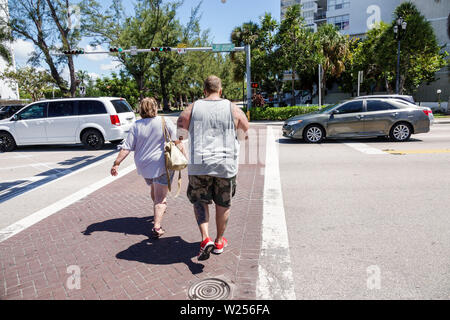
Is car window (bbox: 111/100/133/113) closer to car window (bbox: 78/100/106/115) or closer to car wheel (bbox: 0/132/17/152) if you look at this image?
car window (bbox: 78/100/106/115)

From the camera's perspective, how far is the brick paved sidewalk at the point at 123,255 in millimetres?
2930

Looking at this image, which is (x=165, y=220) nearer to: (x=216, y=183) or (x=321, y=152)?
(x=216, y=183)

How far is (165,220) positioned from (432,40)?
28.1 meters

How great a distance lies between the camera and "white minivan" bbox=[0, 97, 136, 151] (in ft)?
36.5

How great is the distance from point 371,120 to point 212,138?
30.7 feet

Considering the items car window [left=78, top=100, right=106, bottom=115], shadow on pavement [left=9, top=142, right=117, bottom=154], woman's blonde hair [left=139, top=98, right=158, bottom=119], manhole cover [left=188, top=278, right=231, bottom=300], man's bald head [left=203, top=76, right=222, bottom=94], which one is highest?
car window [left=78, top=100, right=106, bottom=115]

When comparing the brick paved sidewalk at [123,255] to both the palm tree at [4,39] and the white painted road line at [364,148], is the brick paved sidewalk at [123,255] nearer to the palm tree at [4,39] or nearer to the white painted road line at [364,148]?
the white painted road line at [364,148]

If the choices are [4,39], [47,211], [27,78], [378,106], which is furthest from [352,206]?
[27,78]

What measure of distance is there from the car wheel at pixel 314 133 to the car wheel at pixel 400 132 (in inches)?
92.9

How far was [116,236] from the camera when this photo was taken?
4109 millimetres

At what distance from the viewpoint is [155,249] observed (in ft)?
12.1

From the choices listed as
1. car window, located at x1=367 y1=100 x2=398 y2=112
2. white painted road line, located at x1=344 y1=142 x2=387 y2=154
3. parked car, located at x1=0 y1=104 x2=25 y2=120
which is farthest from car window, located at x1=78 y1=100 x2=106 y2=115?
parked car, located at x1=0 y1=104 x2=25 y2=120

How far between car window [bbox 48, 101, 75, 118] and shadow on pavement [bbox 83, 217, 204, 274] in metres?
8.28
